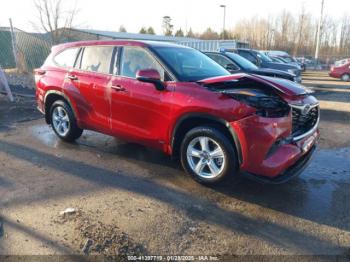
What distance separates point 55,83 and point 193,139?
297cm

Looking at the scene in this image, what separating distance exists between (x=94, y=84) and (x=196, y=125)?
1.88 meters

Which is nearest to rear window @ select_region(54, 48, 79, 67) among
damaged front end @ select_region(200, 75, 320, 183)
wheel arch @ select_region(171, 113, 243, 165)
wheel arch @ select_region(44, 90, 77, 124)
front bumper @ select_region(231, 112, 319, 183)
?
wheel arch @ select_region(44, 90, 77, 124)

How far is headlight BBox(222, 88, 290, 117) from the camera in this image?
3781mm

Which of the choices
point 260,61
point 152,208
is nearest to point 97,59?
point 152,208

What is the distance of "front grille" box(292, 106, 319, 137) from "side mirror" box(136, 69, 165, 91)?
1.69 metres

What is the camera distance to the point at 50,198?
3969 mm

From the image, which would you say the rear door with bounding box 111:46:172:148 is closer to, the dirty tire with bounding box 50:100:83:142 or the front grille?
the dirty tire with bounding box 50:100:83:142

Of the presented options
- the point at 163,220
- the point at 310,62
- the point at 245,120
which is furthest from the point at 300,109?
the point at 310,62

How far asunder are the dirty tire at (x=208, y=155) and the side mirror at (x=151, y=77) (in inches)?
29.2

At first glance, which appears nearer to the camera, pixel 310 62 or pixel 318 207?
pixel 318 207

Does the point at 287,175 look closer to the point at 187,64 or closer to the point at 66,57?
the point at 187,64

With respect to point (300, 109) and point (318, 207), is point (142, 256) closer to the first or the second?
point (318, 207)

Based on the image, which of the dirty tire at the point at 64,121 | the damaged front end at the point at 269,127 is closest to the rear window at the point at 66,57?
the dirty tire at the point at 64,121

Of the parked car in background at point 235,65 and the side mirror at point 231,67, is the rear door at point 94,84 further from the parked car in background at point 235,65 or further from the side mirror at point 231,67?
the side mirror at point 231,67
